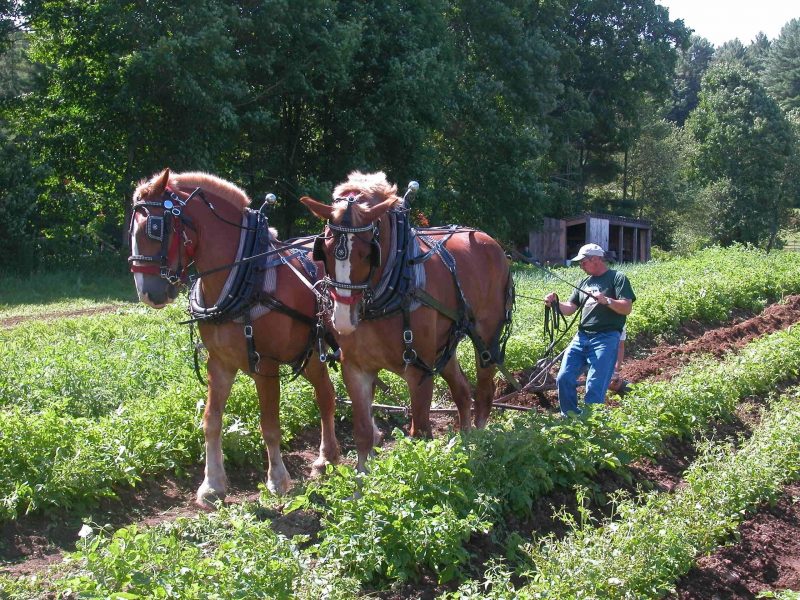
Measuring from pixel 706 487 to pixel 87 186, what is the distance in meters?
18.8

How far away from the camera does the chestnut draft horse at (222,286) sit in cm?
520

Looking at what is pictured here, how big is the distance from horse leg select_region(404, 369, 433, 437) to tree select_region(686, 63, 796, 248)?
128 feet

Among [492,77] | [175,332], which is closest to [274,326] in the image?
[175,332]

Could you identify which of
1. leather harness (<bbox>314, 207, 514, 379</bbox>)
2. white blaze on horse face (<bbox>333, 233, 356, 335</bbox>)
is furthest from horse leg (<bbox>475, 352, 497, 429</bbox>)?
white blaze on horse face (<bbox>333, 233, 356, 335</bbox>)

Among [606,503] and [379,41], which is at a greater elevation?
[379,41]

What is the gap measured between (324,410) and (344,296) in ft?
5.43

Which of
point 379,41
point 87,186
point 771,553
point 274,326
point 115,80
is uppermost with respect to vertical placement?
point 379,41

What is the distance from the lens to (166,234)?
519cm

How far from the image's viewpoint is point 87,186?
2080 centimetres

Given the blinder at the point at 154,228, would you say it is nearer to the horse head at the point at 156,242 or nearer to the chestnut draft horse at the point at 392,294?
the horse head at the point at 156,242

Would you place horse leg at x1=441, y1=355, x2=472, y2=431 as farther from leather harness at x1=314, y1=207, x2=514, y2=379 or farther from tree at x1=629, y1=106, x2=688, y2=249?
tree at x1=629, y1=106, x2=688, y2=249

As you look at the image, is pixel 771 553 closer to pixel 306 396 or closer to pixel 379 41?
pixel 306 396

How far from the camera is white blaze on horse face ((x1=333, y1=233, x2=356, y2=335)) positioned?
4902 millimetres

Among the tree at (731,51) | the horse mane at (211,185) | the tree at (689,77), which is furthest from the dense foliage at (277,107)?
the tree at (731,51)
